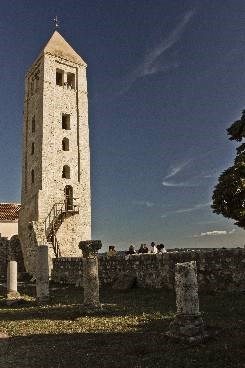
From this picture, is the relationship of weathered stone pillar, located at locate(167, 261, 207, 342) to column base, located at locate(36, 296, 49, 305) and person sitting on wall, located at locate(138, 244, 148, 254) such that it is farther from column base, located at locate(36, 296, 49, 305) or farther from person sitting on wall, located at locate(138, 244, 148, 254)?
person sitting on wall, located at locate(138, 244, 148, 254)

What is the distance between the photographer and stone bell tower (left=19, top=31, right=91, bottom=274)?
27.1m

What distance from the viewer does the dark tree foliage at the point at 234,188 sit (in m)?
11.5

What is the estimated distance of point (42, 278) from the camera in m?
14.2

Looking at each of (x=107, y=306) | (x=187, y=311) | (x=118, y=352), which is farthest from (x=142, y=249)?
(x=118, y=352)

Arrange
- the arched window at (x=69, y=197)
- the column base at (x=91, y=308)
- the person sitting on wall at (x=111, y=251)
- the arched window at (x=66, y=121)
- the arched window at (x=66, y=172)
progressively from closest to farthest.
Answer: the column base at (x=91, y=308)
the person sitting on wall at (x=111, y=251)
the arched window at (x=69, y=197)
the arched window at (x=66, y=172)
the arched window at (x=66, y=121)

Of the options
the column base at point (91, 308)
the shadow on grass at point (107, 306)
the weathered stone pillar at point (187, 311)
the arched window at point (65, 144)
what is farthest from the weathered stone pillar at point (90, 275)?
the arched window at point (65, 144)

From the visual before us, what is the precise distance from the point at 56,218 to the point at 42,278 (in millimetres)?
13002

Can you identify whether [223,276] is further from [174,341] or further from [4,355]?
[4,355]

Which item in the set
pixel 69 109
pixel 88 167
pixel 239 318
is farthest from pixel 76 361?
pixel 69 109

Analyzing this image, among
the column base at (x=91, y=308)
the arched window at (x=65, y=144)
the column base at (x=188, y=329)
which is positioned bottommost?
the column base at (x=91, y=308)

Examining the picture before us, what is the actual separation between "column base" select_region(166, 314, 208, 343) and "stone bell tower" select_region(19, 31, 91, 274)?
18284 millimetres

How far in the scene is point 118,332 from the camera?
7.86 meters

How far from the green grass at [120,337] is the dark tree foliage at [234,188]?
265 centimetres

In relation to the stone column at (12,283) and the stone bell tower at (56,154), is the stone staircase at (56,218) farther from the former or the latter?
the stone column at (12,283)
